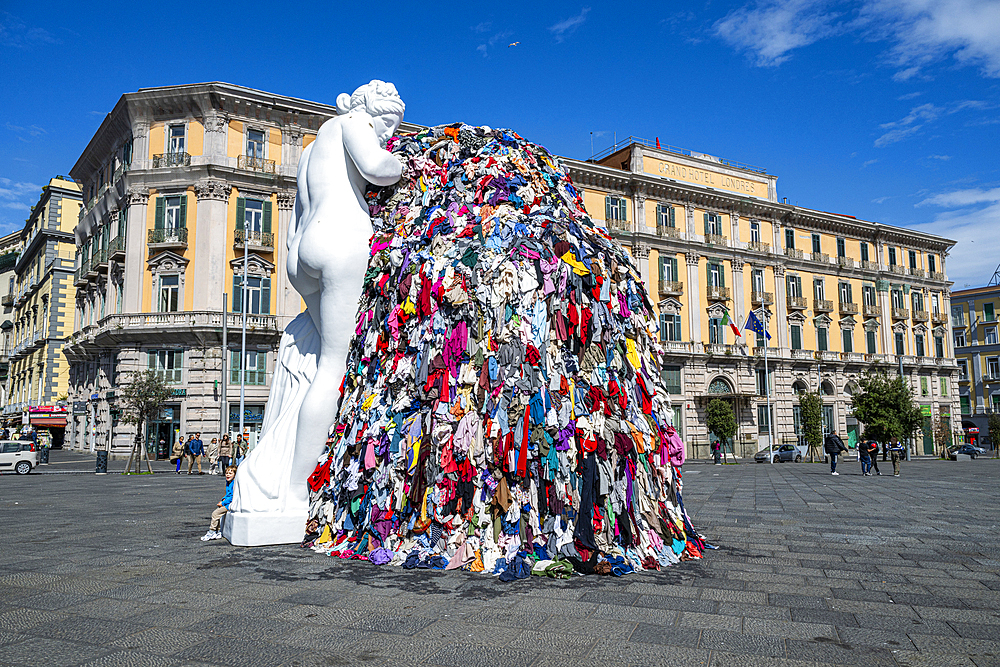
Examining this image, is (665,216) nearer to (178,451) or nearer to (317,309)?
(178,451)

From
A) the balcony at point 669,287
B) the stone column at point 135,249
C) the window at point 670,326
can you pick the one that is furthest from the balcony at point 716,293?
the stone column at point 135,249

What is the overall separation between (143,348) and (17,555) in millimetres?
26875

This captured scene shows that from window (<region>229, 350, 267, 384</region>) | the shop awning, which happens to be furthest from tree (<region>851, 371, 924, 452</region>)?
the shop awning

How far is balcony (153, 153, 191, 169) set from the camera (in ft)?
103

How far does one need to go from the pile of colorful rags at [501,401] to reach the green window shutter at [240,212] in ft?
87.6

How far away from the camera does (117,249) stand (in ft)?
107

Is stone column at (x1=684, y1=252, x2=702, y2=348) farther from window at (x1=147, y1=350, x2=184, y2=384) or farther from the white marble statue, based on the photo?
the white marble statue

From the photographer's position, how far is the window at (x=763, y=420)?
42.9m

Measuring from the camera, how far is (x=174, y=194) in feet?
104

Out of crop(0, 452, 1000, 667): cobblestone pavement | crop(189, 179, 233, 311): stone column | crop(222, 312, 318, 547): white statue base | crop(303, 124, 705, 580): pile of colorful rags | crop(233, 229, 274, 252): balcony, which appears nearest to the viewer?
crop(0, 452, 1000, 667): cobblestone pavement

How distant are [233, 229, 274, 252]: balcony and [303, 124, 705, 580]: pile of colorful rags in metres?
26.4

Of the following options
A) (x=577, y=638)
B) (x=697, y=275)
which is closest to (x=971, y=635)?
(x=577, y=638)

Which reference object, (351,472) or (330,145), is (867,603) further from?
(330,145)

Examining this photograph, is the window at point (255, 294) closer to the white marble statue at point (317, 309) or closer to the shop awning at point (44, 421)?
the shop awning at point (44, 421)
